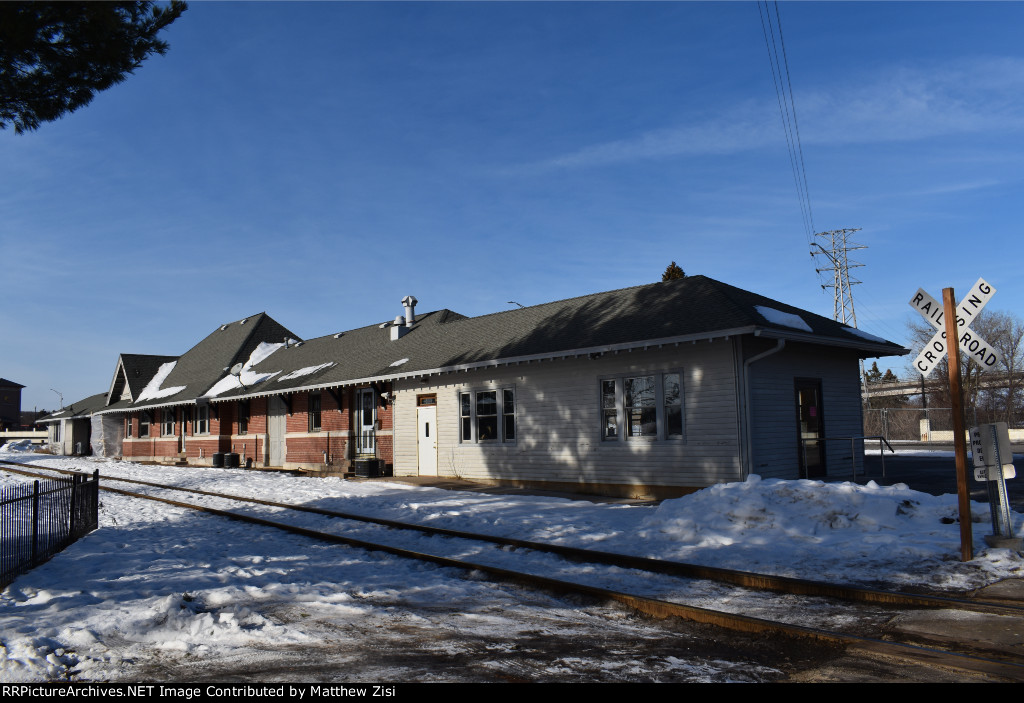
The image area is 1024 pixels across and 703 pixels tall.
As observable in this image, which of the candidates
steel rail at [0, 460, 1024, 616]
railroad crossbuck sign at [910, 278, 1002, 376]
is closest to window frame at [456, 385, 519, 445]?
steel rail at [0, 460, 1024, 616]

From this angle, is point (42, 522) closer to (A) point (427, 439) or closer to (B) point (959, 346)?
(A) point (427, 439)

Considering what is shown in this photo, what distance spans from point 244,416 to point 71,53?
1002 inches

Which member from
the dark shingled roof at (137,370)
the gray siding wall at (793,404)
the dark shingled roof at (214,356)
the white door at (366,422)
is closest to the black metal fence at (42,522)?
the white door at (366,422)

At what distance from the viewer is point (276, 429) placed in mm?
31406

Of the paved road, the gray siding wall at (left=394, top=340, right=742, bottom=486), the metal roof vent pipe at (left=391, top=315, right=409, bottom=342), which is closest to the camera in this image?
the paved road

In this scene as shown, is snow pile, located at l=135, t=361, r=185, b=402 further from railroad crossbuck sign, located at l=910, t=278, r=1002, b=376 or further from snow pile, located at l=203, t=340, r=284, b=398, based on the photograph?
railroad crossbuck sign, located at l=910, t=278, r=1002, b=376

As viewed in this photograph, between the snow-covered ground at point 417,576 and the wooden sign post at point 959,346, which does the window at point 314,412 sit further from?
the wooden sign post at point 959,346

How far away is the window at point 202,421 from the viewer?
120ft

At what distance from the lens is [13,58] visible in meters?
10.2

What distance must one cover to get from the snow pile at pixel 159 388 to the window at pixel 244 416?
6666mm

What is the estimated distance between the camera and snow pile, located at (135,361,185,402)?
40122mm

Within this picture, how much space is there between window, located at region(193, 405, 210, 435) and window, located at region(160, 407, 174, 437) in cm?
344
